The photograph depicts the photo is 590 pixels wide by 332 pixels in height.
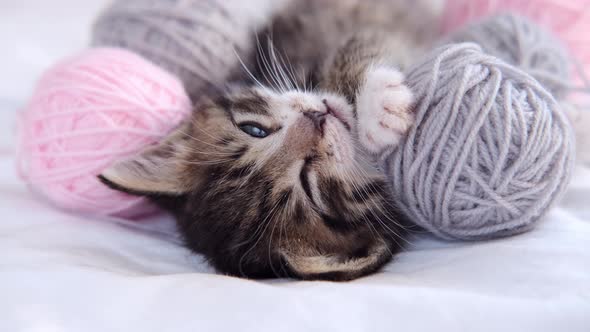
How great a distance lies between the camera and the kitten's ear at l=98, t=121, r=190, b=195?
114 cm

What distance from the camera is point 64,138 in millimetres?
1175

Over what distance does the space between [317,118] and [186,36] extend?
55cm

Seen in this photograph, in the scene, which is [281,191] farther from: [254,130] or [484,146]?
[484,146]

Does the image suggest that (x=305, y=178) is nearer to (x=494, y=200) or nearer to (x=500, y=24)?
(x=494, y=200)

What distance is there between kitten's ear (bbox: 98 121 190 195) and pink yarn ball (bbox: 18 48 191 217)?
0.06 m

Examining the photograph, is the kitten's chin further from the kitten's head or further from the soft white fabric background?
the soft white fabric background

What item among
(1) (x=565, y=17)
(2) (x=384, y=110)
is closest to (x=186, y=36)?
(2) (x=384, y=110)

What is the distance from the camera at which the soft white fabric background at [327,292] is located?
756mm

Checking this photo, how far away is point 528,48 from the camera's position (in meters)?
1.25

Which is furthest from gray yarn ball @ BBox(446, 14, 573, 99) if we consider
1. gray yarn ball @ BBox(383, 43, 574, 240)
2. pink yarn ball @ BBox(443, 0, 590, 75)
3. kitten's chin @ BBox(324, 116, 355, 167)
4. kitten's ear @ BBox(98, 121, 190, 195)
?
kitten's ear @ BBox(98, 121, 190, 195)

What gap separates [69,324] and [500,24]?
127 centimetres

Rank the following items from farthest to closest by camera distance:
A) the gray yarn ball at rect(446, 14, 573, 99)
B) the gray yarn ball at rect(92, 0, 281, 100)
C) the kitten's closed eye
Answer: the gray yarn ball at rect(92, 0, 281, 100)
the gray yarn ball at rect(446, 14, 573, 99)
the kitten's closed eye

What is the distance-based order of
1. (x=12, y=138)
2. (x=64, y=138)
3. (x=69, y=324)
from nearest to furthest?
(x=69, y=324) → (x=64, y=138) → (x=12, y=138)

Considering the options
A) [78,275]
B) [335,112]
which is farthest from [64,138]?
[335,112]
